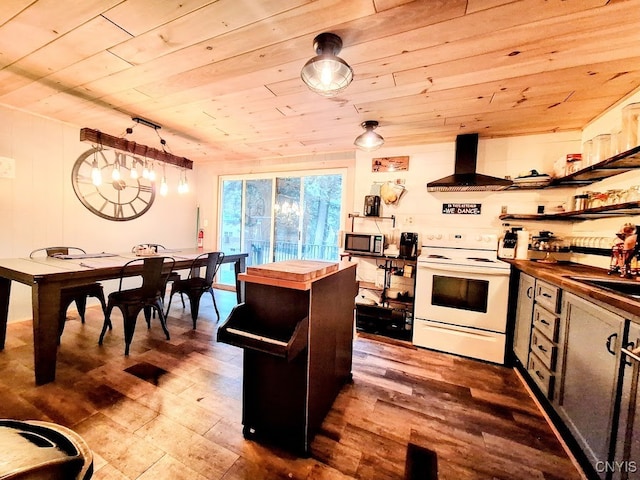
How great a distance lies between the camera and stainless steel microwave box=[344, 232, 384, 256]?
3.10 m

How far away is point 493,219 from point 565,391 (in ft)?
6.06

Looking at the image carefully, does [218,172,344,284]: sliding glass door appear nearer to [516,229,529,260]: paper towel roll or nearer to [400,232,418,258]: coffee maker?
[400,232,418,258]: coffee maker

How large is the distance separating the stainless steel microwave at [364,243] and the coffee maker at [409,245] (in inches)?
9.3

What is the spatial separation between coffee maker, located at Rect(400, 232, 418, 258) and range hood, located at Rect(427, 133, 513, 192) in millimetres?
604

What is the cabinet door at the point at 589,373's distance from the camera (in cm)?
121

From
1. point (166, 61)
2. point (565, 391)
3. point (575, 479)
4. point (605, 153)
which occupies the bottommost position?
point (575, 479)

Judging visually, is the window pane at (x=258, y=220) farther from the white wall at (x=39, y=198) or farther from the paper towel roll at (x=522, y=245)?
the paper towel roll at (x=522, y=245)

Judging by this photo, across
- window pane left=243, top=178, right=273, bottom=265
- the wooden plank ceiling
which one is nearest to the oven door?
the wooden plank ceiling

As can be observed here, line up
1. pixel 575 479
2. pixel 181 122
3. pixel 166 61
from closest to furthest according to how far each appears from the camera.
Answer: pixel 575 479, pixel 166 61, pixel 181 122

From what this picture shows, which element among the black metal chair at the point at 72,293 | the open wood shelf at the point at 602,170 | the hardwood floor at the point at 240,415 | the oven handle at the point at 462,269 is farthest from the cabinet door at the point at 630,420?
the black metal chair at the point at 72,293

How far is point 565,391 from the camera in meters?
1.57

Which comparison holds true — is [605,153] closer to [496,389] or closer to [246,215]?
[496,389]

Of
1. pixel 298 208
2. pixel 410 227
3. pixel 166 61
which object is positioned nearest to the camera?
pixel 166 61

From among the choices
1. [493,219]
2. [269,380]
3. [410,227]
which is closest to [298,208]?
[410,227]
